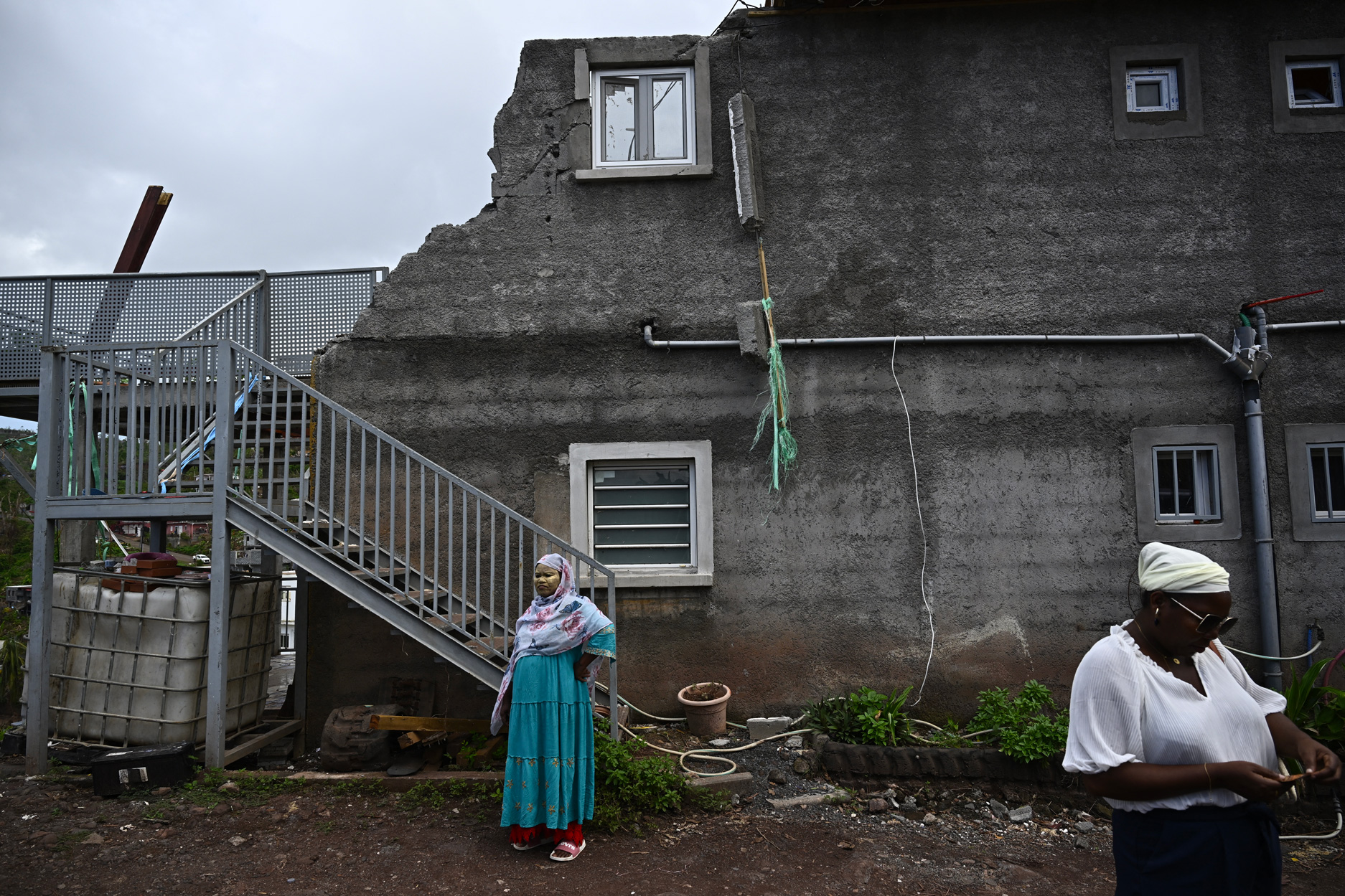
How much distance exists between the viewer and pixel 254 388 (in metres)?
6.47

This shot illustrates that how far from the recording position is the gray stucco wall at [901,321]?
6.76 m

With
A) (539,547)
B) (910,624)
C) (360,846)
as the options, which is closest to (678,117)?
(539,547)

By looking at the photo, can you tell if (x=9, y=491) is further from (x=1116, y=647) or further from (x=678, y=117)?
(x=1116, y=647)

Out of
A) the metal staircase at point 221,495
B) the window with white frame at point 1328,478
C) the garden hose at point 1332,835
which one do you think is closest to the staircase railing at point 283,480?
the metal staircase at point 221,495

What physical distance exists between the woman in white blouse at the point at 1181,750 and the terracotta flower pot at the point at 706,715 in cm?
411

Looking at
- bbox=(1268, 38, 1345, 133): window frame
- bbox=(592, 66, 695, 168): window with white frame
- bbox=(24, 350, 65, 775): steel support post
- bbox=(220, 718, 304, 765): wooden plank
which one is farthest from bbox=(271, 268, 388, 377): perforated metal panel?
bbox=(1268, 38, 1345, 133): window frame

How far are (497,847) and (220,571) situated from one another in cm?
284

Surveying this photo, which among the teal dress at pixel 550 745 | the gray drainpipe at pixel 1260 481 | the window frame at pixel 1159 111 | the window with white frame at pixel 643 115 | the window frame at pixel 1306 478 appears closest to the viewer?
the teal dress at pixel 550 745

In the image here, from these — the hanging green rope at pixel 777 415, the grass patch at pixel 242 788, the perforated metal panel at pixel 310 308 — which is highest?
the perforated metal panel at pixel 310 308

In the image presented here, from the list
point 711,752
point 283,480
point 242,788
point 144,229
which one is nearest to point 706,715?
point 711,752

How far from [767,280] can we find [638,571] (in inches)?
106

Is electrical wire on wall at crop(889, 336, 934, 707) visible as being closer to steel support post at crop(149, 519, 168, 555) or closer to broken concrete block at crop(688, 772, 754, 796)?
broken concrete block at crop(688, 772, 754, 796)

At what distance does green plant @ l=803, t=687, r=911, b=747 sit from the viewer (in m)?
5.89

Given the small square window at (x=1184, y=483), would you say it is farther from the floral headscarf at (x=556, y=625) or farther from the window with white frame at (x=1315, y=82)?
the floral headscarf at (x=556, y=625)
